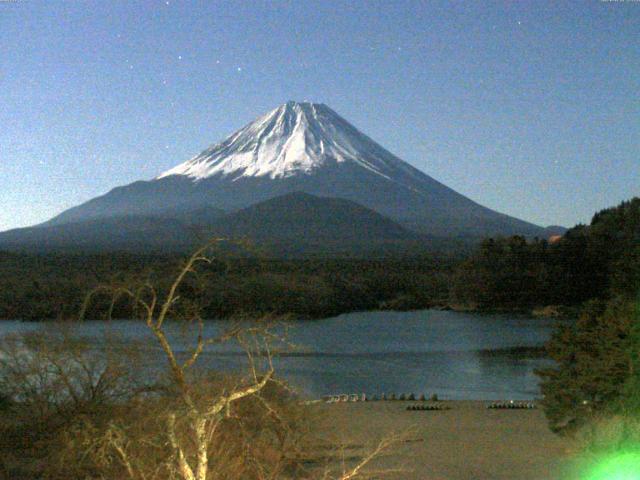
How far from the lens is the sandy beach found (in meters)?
8.14

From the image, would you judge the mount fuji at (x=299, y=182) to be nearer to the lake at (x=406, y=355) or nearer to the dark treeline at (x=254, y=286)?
the dark treeline at (x=254, y=286)

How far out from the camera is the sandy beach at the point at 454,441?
8141mm

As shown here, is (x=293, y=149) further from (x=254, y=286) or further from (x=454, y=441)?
(x=454, y=441)

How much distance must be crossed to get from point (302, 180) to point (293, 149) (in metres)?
5.07

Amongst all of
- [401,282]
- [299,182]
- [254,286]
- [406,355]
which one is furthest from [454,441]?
[299,182]

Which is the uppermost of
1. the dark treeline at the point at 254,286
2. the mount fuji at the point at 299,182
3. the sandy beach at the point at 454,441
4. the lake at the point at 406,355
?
the mount fuji at the point at 299,182

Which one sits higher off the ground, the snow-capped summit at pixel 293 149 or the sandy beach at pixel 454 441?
the snow-capped summit at pixel 293 149

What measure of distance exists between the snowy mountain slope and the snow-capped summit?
12 cm

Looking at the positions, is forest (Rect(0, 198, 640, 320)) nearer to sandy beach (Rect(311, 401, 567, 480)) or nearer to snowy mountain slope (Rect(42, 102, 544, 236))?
sandy beach (Rect(311, 401, 567, 480))

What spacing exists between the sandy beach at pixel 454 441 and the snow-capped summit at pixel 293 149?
288ft

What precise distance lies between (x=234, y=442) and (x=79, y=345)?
212cm

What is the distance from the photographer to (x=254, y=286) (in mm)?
31609

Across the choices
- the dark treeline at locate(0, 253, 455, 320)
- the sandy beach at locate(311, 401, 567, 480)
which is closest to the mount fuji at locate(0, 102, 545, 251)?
the dark treeline at locate(0, 253, 455, 320)

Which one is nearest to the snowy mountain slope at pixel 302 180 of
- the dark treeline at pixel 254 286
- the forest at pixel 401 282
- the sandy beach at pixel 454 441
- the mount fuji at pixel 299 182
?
the mount fuji at pixel 299 182
